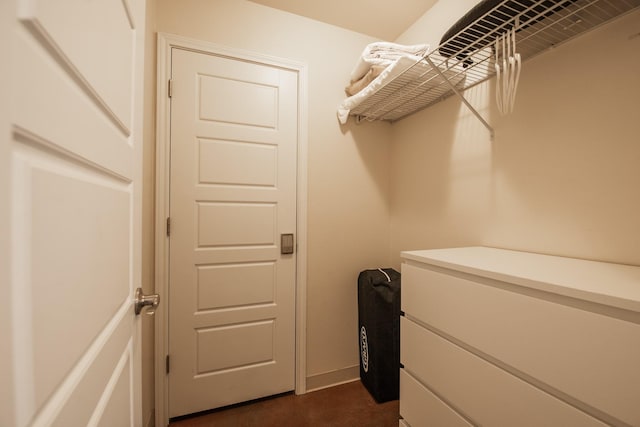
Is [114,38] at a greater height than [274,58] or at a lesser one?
lesser

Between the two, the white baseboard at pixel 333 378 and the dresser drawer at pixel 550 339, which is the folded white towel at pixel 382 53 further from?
the white baseboard at pixel 333 378

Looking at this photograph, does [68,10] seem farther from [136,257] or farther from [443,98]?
[443,98]

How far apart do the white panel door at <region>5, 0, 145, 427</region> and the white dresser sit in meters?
0.99

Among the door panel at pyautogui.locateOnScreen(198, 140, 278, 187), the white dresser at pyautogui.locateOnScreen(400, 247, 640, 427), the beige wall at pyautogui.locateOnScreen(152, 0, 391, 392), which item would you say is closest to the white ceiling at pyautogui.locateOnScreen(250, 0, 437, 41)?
the beige wall at pyautogui.locateOnScreen(152, 0, 391, 392)

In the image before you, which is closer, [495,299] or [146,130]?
[495,299]

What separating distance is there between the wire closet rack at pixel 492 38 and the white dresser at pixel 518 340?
31.0 inches

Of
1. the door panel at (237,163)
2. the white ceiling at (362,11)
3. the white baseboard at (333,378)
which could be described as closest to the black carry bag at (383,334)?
the white baseboard at (333,378)

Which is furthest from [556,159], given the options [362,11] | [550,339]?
[362,11]

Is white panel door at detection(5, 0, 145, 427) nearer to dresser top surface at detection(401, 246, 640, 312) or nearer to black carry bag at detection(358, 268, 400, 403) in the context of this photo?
dresser top surface at detection(401, 246, 640, 312)

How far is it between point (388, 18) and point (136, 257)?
2.03 metres

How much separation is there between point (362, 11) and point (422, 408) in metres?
2.21

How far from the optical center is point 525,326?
2.44 ft

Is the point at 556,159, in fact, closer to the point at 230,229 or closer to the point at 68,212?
the point at 68,212

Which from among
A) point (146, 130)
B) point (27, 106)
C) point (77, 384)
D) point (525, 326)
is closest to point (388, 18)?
point (146, 130)
